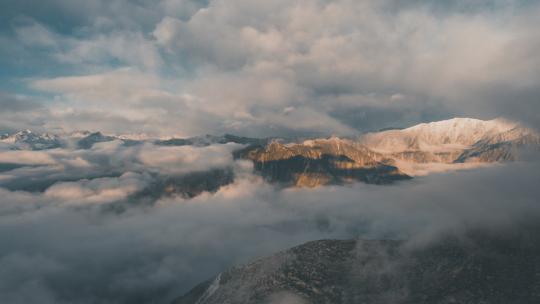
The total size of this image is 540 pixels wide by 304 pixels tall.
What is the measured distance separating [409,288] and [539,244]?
80511 millimetres

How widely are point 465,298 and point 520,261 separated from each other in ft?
148

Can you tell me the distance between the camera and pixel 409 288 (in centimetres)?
18325

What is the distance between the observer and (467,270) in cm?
18288

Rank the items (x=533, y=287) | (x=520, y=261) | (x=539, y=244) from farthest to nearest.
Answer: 1. (x=539, y=244)
2. (x=520, y=261)
3. (x=533, y=287)

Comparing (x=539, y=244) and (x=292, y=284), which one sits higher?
(x=539, y=244)

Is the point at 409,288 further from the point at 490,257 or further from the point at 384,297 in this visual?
the point at 490,257

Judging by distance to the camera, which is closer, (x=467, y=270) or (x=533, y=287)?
(x=533, y=287)

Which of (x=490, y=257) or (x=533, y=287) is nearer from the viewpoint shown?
(x=533, y=287)

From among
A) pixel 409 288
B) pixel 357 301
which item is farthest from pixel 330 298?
pixel 409 288

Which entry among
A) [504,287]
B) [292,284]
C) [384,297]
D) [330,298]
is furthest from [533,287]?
[292,284]

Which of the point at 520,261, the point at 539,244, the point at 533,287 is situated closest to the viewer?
the point at 533,287

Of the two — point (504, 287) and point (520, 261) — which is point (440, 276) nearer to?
point (504, 287)

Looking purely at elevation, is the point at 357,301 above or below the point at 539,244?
below

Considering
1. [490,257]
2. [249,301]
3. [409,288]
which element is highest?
[490,257]
